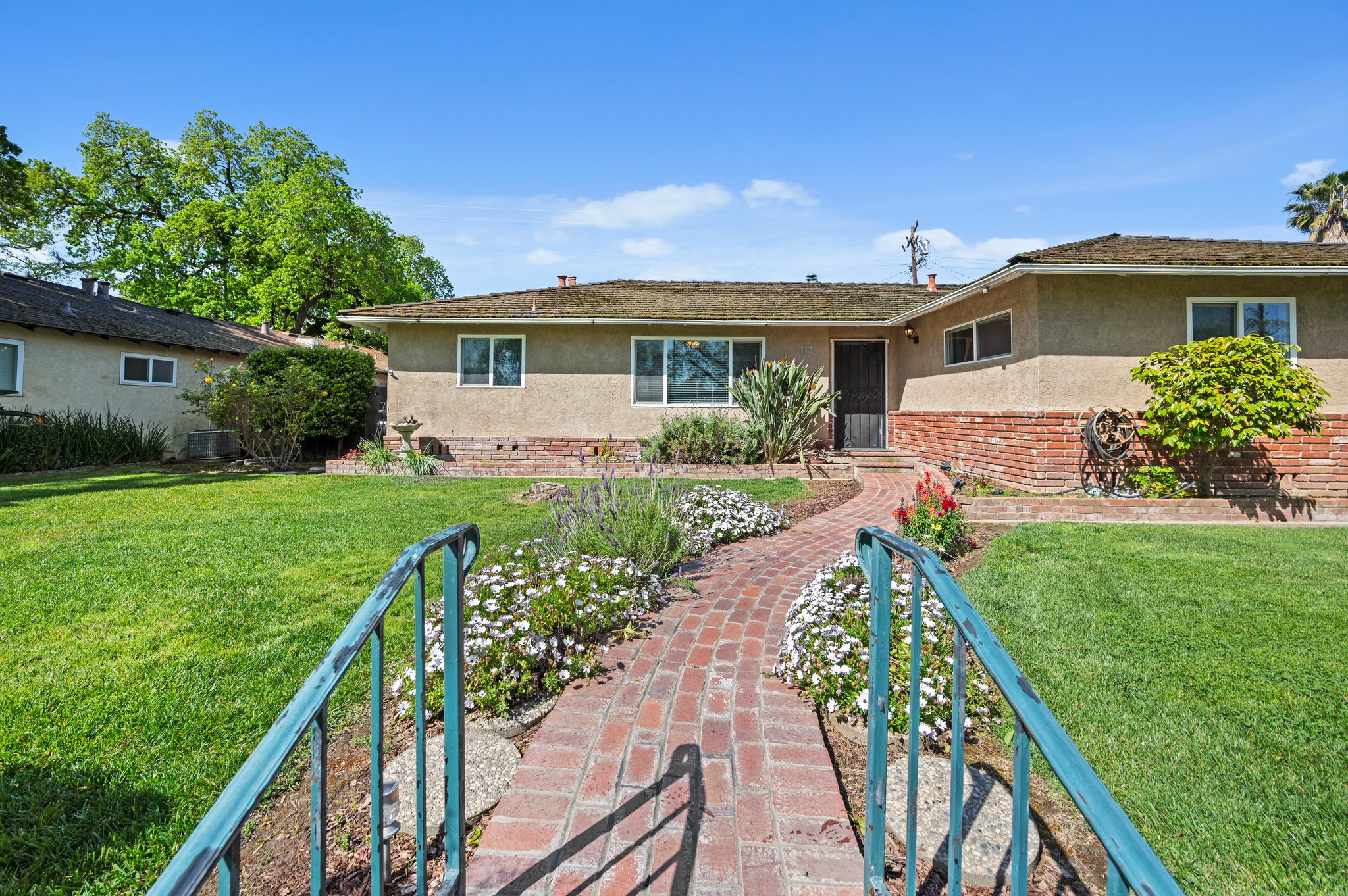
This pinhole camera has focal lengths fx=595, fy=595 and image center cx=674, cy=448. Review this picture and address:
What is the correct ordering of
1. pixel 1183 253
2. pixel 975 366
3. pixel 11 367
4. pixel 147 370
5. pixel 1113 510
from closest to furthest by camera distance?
pixel 1113 510 < pixel 1183 253 < pixel 975 366 < pixel 11 367 < pixel 147 370

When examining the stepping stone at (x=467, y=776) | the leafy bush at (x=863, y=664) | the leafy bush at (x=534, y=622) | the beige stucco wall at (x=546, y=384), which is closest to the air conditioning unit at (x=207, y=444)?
the beige stucco wall at (x=546, y=384)

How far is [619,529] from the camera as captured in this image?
4.77 metres

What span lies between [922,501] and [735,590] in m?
2.59

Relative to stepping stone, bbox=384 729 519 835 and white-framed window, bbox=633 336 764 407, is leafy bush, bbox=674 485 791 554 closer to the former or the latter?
stepping stone, bbox=384 729 519 835

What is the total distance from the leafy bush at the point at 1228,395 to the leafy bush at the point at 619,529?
23.1 ft

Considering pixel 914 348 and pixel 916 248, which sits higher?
pixel 916 248

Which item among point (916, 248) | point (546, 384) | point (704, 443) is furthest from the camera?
point (916, 248)

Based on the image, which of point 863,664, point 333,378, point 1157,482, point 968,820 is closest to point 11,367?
point 333,378

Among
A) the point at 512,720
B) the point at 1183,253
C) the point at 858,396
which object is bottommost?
the point at 512,720

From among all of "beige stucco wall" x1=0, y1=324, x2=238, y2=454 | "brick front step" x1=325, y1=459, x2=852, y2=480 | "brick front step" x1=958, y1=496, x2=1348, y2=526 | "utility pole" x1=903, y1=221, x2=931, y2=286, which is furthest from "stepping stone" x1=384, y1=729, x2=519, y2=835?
"utility pole" x1=903, y1=221, x2=931, y2=286

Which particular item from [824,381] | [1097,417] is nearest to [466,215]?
[824,381]

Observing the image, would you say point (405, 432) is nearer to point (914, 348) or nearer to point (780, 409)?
point (780, 409)

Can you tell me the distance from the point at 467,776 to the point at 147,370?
18.2 m

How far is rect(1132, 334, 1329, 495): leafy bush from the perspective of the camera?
7.28 metres
